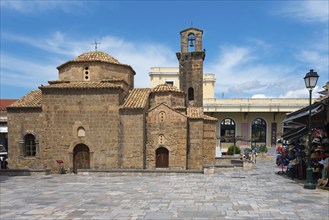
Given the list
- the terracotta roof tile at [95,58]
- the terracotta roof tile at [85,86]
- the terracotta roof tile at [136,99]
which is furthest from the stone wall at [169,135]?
the terracotta roof tile at [95,58]

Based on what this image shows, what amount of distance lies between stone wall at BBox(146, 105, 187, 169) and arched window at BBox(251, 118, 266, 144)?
58.4ft

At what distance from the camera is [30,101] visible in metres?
18.2

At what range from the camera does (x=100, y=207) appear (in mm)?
8062

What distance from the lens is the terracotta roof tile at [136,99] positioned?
1702 cm

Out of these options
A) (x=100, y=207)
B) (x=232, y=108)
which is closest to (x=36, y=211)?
(x=100, y=207)

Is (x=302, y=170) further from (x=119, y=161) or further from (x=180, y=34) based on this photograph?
(x=180, y=34)

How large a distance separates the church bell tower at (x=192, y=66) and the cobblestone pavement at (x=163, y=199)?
9334 mm

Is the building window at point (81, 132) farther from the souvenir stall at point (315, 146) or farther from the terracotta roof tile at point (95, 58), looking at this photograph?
the souvenir stall at point (315, 146)

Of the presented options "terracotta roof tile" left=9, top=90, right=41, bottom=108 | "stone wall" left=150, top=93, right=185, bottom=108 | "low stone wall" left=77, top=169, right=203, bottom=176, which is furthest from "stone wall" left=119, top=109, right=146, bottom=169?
"terracotta roof tile" left=9, top=90, right=41, bottom=108

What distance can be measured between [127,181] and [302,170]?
8262 millimetres

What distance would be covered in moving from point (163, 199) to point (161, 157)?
345 inches

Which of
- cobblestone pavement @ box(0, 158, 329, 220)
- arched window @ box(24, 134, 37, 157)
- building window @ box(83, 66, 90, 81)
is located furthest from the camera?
building window @ box(83, 66, 90, 81)

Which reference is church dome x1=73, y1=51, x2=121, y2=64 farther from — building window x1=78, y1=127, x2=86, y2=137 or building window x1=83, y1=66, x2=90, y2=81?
building window x1=78, y1=127, x2=86, y2=137

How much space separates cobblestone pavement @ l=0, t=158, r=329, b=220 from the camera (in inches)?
285
